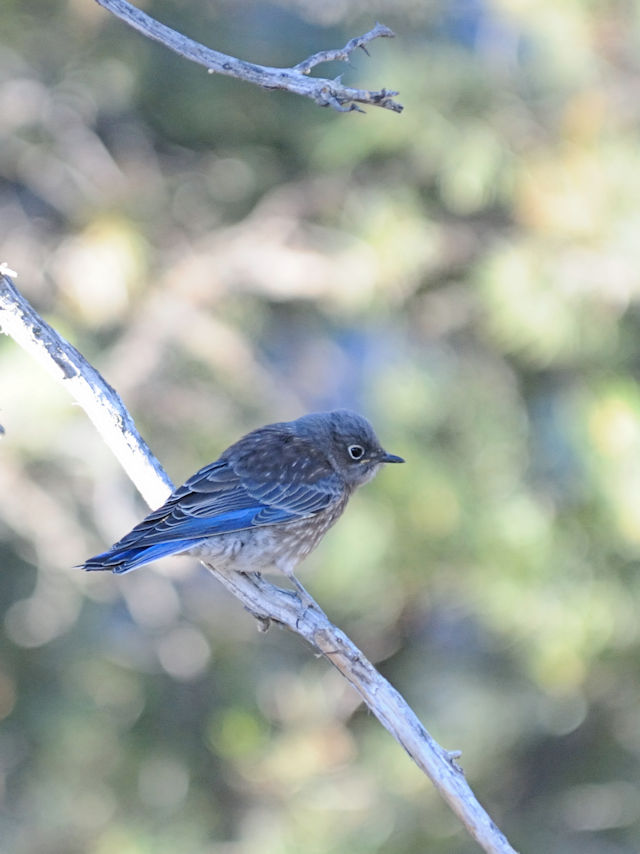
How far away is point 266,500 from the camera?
11.0ft

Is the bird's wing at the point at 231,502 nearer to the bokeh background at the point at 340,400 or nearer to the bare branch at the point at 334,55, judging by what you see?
the bokeh background at the point at 340,400

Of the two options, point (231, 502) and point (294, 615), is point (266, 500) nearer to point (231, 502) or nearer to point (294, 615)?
point (231, 502)

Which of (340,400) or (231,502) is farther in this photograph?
(340,400)

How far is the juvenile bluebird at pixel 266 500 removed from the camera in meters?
2.88

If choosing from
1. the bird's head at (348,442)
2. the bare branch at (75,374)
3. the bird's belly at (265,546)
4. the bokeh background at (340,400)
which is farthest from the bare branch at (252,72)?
the bokeh background at (340,400)

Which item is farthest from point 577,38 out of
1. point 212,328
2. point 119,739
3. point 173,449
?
point 119,739

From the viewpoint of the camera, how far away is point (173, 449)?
5590 mm

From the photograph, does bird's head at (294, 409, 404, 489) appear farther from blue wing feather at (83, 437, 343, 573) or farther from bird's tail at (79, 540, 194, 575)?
bird's tail at (79, 540, 194, 575)

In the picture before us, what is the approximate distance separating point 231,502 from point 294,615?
2.67ft

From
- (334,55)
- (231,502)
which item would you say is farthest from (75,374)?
(231,502)

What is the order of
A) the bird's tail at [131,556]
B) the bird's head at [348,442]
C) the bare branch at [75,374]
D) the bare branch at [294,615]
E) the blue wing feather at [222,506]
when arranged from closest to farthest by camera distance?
the bare branch at [294,615] < the bare branch at [75,374] < the bird's tail at [131,556] < the blue wing feather at [222,506] < the bird's head at [348,442]

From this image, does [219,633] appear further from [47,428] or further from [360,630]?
[47,428]

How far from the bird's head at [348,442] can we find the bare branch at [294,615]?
108 centimetres

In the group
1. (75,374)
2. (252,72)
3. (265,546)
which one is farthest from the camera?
(265,546)
